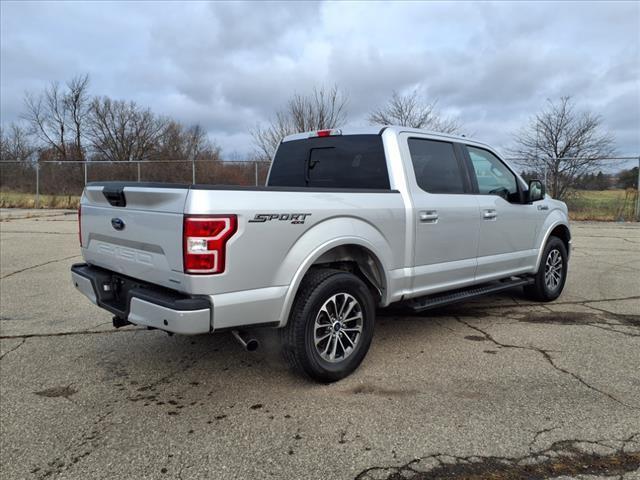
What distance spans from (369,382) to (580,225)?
1523cm

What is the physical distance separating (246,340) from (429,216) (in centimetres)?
196

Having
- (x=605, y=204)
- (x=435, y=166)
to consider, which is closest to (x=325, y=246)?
(x=435, y=166)

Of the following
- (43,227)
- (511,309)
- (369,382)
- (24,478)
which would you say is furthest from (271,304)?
(43,227)

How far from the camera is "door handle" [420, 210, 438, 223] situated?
4277 millimetres

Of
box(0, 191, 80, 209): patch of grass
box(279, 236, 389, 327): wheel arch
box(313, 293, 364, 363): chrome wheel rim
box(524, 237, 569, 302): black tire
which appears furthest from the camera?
box(0, 191, 80, 209): patch of grass

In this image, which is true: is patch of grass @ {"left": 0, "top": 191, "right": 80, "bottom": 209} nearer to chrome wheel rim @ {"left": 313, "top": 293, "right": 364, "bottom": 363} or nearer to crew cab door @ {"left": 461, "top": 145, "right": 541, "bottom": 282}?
crew cab door @ {"left": 461, "top": 145, "right": 541, "bottom": 282}

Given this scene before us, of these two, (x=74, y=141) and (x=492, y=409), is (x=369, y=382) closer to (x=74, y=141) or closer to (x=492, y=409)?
(x=492, y=409)

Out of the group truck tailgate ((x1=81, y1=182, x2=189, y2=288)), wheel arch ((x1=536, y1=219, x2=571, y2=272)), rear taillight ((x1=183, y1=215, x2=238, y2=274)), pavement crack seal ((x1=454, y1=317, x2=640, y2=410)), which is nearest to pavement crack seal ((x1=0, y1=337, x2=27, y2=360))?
truck tailgate ((x1=81, y1=182, x2=189, y2=288))

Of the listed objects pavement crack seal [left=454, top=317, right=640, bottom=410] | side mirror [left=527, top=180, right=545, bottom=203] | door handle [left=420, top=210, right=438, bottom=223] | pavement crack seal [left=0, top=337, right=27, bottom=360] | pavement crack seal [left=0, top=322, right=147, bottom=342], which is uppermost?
side mirror [left=527, top=180, right=545, bottom=203]

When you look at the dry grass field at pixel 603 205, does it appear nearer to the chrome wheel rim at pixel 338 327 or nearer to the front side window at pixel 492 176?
the front side window at pixel 492 176

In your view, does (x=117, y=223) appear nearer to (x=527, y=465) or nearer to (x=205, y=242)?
(x=205, y=242)

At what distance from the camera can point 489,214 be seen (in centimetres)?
501

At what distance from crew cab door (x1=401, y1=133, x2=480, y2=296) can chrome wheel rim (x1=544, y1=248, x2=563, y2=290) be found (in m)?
1.78

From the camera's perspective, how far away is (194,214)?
2.93 metres
